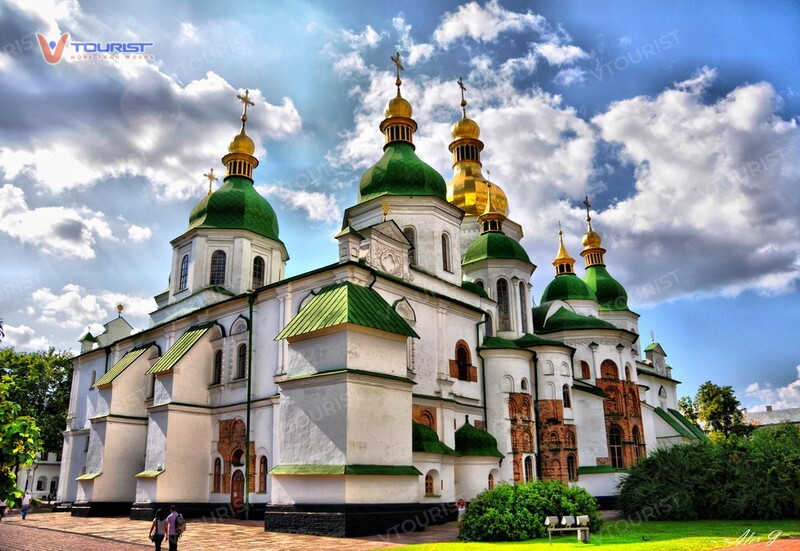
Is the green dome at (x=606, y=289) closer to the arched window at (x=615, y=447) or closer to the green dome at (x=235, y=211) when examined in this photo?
the arched window at (x=615, y=447)

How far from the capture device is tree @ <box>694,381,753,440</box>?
51.3 meters

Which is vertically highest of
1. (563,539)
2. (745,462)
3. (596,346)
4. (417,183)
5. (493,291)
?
(417,183)

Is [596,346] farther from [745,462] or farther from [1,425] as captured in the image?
[1,425]

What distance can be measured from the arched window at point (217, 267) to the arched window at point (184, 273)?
146 centimetres

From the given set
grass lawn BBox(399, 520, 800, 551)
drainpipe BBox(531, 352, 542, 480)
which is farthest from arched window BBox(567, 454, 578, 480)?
grass lawn BBox(399, 520, 800, 551)

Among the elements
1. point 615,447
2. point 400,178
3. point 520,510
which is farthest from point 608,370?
point 520,510

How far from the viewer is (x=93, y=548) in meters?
14.4

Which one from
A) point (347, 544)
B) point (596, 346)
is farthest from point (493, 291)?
point (347, 544)

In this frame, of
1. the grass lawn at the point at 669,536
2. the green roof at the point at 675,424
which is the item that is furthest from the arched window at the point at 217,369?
the green roof at the point at 675,424

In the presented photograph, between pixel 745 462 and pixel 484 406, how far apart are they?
947cm

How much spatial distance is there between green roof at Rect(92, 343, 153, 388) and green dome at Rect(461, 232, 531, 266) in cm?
1603

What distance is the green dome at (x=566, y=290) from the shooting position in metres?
36.3

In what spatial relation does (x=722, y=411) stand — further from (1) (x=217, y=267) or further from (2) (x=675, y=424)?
(1) (x=217, y=267)

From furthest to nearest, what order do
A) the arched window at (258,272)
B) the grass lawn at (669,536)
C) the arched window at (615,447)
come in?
1. the arched window at (615,447)
2. the arched window at (258,272)
3. the grass lawn at (669,536)
